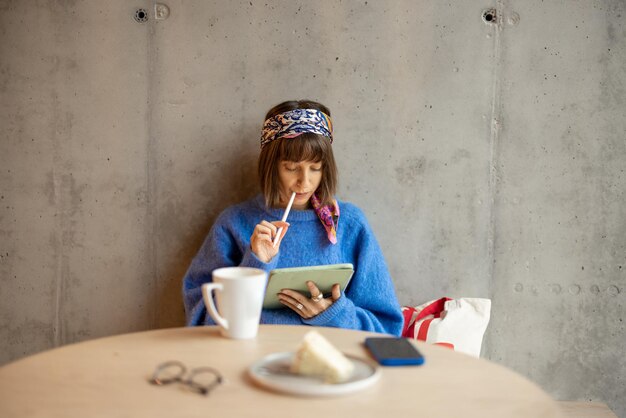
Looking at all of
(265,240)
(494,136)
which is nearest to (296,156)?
(265,240)

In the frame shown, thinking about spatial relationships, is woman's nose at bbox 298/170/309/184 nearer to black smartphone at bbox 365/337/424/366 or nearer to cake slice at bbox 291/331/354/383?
black smartphone at bbox 365/337/424/366

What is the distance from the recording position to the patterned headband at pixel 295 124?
1.75m

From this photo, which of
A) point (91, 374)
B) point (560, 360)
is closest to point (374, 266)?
point (560, 360)

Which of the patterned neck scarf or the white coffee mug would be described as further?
the patterned neck scarf

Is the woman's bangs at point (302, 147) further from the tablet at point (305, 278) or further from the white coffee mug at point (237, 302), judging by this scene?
the white coffee mug at point (237, 302)

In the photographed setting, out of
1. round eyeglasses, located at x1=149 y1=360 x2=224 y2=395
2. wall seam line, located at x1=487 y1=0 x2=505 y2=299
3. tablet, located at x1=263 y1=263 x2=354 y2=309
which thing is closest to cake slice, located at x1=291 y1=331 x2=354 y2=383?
round eyeglasses, located at x1=149 y1=360 x2=224 y2=395

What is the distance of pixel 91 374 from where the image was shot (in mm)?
880

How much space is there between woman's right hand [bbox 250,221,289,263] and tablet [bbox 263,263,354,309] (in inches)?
4.9

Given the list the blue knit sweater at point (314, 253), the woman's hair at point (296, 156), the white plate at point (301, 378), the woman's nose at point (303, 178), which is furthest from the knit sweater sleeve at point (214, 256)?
the white plate at point (301, 378)

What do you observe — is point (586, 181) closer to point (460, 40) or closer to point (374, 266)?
point (460, 40)

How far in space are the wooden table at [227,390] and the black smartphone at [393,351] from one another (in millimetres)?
14

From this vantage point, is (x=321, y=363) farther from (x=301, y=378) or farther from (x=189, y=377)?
(x=189, y=377)

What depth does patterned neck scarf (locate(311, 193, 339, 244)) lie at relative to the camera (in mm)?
1824

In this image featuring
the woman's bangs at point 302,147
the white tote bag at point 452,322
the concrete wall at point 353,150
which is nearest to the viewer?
the woman's bangs at point 302,147
